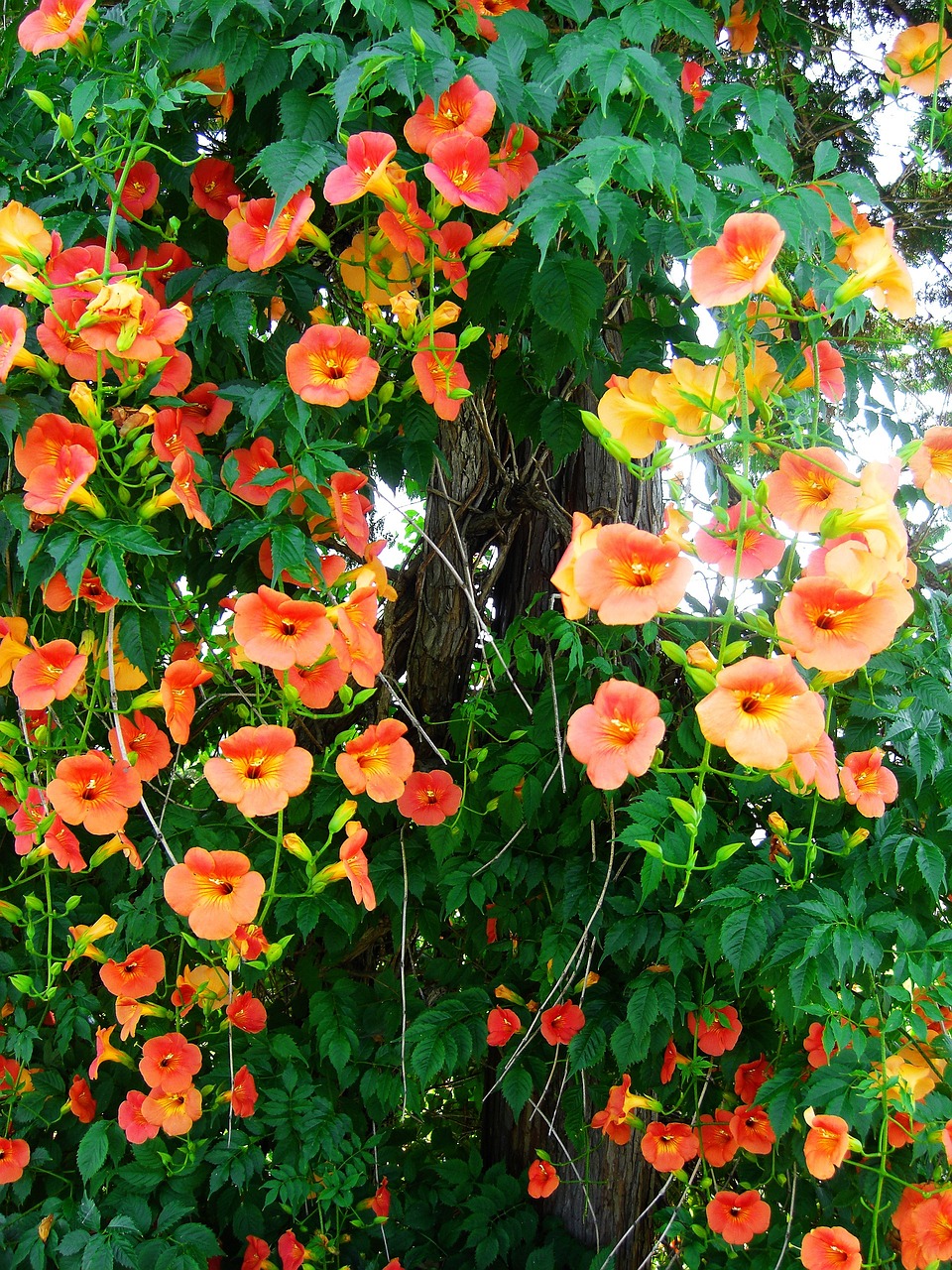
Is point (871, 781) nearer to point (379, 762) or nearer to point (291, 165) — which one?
point (379, 762)

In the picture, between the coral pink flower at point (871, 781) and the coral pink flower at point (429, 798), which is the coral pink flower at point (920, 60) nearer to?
the coral pink flower at point (871, 781)

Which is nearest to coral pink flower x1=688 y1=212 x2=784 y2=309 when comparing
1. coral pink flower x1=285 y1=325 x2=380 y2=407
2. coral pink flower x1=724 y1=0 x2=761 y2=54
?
coral pink flower x1=285 y1=325 x2=380 y2=407

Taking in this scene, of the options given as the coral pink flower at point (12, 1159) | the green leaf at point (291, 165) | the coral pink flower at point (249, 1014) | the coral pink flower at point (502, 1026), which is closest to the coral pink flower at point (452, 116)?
the green leaf at point (291, 165)

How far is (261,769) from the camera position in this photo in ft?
4.71

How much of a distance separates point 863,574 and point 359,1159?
69.8 inches

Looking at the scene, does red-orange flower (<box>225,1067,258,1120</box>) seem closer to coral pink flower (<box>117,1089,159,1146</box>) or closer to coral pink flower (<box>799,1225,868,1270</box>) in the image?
coral pink flower (<box>117,1089,159,1146</box>)

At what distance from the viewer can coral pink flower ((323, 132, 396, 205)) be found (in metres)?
1.35

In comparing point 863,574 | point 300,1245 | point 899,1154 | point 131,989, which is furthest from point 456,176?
point 300,1245

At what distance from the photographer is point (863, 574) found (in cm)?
104

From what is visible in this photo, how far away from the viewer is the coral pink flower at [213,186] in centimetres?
171

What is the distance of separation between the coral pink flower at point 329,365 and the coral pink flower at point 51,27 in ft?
2.00

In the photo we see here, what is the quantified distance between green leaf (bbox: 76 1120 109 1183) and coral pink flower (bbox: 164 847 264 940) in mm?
808

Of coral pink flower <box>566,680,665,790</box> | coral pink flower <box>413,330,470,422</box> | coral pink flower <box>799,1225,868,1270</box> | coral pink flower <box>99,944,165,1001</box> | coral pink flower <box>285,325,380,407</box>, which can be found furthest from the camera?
coral pink flower <box>99,944,165,1001</box>

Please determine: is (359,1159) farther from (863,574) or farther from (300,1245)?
(863,574)
